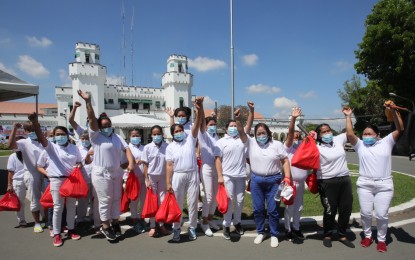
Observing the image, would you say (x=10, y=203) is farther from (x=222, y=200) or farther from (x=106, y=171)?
(x=222, y=200)

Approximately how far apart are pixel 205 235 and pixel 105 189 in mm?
1838

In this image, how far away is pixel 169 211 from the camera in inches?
178

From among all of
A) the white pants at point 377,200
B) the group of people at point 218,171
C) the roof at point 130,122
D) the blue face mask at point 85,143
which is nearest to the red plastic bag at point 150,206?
the group of people at point 218,171

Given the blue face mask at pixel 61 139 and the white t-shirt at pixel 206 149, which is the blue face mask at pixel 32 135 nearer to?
the blue face mask at pixel 61 139

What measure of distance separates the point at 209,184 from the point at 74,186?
7.16ft

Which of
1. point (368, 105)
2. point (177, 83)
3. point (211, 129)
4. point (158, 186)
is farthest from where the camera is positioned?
point (177, 83)

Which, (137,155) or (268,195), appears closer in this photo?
(268,195)

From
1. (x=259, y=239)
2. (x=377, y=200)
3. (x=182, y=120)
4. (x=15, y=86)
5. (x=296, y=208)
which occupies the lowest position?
(x=259, y=239)

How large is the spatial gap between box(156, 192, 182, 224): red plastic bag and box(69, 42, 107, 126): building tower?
40.5 metres

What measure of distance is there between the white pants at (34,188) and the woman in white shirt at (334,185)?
4971 mm

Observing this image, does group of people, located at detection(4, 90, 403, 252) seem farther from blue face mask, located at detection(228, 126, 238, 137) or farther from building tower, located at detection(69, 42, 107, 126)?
building tower, located at detection(69, 42, 107, 126)

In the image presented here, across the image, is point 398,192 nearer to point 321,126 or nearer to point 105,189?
point 321,126

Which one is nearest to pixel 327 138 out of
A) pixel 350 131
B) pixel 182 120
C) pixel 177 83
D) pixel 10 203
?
pixel 350 131

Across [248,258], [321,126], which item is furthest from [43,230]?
[321,126]
